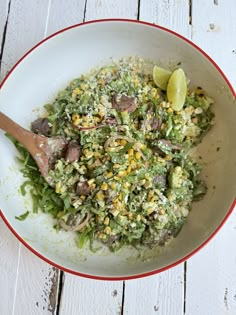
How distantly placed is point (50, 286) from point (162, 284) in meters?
0.53

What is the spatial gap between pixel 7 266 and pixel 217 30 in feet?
5.30

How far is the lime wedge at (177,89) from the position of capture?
2230 mm

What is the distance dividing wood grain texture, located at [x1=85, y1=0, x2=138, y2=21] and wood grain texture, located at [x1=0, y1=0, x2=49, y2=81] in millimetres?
243

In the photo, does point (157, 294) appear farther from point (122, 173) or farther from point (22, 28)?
point (22, 28)

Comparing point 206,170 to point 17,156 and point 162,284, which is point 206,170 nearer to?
point 162,284

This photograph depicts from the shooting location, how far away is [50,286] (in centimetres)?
228

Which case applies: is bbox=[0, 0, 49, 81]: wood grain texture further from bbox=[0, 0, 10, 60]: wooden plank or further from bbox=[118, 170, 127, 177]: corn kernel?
bbox=[118, 170, 127, 177]: corn kernel

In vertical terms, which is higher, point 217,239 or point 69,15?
point 69,15

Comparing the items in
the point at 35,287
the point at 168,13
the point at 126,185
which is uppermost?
the point at 168,13

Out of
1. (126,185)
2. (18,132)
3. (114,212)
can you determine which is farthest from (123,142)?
(18,132)

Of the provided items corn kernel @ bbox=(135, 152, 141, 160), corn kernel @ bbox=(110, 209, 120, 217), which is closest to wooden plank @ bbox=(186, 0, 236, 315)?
corn kernel @ bbox=(110, 209, 120, 217)

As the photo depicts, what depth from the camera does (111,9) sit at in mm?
2633

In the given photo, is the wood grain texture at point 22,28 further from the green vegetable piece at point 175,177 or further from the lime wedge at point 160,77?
the green vegetable piece at point 175,177

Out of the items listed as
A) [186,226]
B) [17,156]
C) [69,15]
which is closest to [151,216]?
[186,226]
